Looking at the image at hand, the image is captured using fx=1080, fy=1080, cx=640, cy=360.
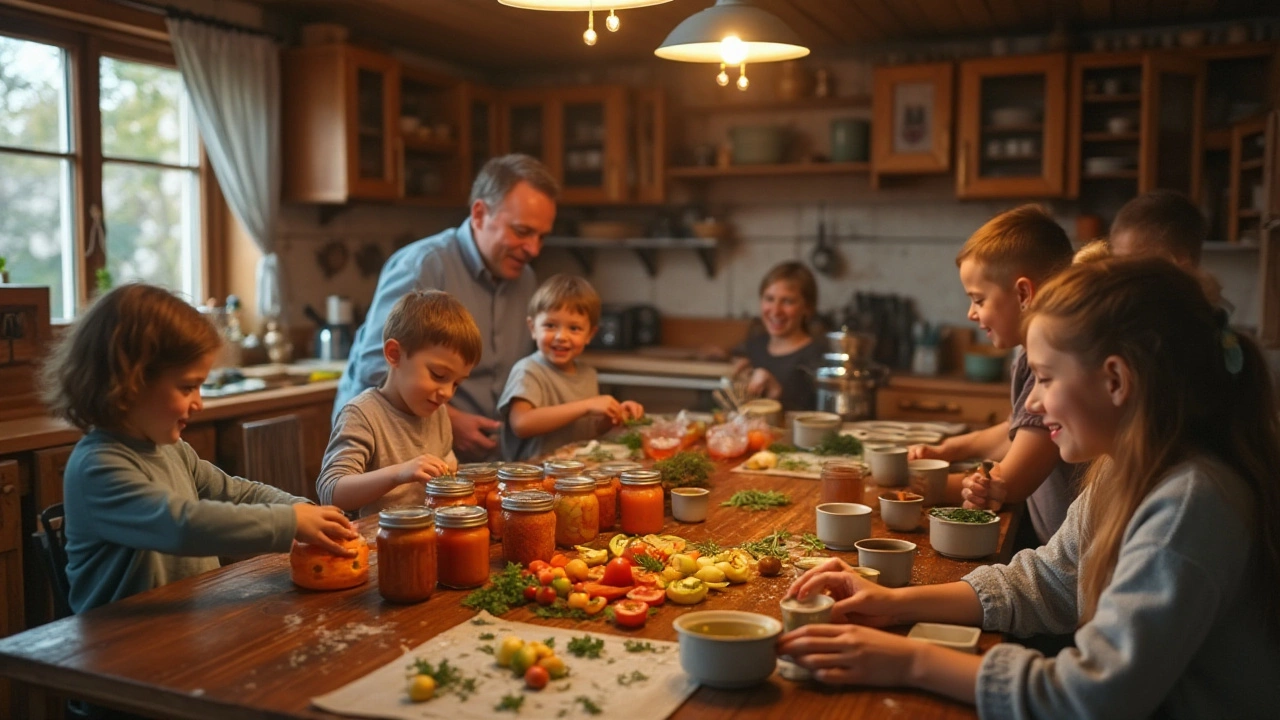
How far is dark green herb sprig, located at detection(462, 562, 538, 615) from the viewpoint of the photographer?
1.65m

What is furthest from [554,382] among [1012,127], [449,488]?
[1012,127]

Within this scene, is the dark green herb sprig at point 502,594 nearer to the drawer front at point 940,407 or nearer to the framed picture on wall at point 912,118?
the drawer front at point 940,407

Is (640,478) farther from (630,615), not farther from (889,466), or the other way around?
(889,466)

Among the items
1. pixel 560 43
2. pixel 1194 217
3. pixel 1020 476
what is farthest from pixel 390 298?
pixel 560 43

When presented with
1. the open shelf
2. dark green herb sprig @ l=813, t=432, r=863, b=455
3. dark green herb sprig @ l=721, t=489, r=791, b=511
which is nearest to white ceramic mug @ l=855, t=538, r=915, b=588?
dark green herb sprig @ l=721, t=489, r=791, b=511

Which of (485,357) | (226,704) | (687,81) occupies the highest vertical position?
(687,81)

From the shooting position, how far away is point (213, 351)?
1.75 meters

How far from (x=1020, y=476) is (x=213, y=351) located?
1.58 metres

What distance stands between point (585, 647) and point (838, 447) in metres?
1.60

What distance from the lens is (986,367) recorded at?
5.10m

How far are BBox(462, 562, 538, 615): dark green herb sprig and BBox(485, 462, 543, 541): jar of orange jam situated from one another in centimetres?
26

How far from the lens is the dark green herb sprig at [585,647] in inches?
57.5

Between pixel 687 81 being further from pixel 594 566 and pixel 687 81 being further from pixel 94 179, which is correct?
pixel 594 566

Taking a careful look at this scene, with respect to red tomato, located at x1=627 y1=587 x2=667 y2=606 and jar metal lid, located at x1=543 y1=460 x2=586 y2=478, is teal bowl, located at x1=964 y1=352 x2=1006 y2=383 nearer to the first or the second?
jar metal lid, located at x1=543 y1=460 x2=586 y2=478
